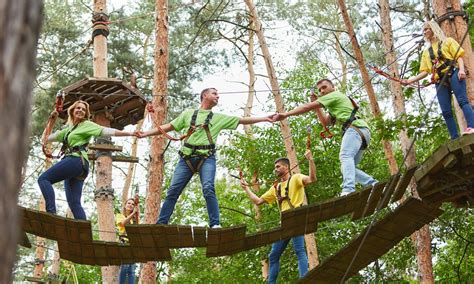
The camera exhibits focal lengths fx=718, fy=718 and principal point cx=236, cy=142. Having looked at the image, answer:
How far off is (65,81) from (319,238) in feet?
25.5

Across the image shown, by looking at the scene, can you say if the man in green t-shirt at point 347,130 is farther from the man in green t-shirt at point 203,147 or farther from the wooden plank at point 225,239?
the wooden plank at point 225,239

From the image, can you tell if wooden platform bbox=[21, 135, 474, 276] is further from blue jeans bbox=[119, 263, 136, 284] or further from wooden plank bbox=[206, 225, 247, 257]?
blue jeans bbox=[119, 263, 136, 284]

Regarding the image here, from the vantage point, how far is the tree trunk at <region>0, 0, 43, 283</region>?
1167mm

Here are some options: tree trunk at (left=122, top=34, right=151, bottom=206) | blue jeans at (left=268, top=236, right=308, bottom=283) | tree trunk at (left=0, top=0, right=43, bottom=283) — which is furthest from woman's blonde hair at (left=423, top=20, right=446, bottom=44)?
tree trunk at (left=122, top=34, right=151, bottom=206)

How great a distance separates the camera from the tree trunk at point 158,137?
9.19 metres

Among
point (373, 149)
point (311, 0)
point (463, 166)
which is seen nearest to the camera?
point (463, 166)

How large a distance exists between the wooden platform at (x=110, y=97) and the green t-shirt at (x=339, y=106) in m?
3.04

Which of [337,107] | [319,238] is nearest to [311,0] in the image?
[319,238]

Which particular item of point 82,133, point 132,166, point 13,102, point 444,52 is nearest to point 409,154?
point 444,52

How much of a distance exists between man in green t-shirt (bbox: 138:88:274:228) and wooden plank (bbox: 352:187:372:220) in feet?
3.80

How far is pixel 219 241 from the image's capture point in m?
6.16

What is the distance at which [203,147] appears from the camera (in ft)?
20.6

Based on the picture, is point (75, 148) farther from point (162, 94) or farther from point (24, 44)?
point (24, 44)

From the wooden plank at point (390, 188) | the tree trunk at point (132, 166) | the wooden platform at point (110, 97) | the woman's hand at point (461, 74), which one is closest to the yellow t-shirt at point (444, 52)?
the woman's hand at point (461, 74)
